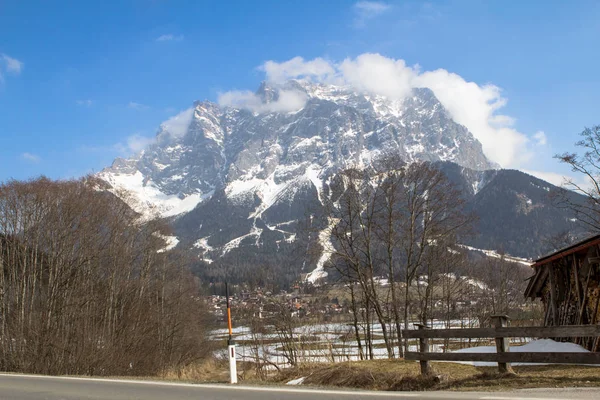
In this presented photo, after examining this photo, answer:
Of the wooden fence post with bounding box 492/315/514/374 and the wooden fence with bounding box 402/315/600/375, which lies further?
the wooden fence post with bounding box 492/315/514/374

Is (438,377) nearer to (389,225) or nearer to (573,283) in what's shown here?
(573,283)

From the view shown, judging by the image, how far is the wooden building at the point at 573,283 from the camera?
627 inches

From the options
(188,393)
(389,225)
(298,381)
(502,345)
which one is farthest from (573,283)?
(188,393)

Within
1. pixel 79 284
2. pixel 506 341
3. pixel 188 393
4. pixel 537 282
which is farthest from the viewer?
pixel 79 284

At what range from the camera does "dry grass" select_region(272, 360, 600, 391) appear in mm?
10039

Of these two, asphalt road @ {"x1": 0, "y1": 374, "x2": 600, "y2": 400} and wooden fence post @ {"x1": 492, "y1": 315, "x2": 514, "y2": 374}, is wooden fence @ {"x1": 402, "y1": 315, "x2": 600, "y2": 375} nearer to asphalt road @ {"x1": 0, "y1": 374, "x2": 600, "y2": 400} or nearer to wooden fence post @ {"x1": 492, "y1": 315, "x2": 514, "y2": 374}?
wooden fence post @ {"x1": 492, "y1": 315, "x2": 514, "y2": 374}

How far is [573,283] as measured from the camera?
17.8 m

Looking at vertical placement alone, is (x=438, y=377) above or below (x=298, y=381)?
above

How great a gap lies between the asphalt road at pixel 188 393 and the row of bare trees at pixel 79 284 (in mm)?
10411

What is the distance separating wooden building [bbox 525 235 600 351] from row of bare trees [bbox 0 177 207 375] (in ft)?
60.6

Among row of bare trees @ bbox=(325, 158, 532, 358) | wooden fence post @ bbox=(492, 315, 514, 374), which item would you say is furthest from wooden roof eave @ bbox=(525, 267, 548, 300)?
wooden fence post @ bbox=(492, 315, 514, 374)

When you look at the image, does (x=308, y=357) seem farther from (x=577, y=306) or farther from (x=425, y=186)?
(x=425, y=186)

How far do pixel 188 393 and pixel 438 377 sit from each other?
17.0 feet

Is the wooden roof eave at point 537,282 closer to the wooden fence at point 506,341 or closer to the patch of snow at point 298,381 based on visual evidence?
the wooden fence at point 506,341
